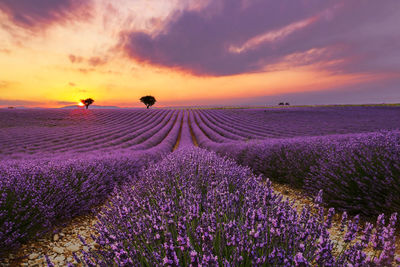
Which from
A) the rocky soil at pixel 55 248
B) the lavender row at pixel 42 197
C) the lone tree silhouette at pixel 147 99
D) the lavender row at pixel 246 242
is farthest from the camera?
the lone tree silhouette at pixel 147 99

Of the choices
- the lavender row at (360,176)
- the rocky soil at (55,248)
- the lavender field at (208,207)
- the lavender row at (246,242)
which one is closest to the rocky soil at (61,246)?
the rocky soil at (55,248)

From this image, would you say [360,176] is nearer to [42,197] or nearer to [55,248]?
[55,248]

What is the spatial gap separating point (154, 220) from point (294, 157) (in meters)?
4.76

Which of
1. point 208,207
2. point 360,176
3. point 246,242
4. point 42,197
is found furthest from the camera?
point 360,176

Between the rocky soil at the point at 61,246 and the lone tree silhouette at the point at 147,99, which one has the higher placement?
the lone tree silhouette at the point at 147,99

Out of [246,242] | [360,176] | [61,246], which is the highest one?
[246,242]

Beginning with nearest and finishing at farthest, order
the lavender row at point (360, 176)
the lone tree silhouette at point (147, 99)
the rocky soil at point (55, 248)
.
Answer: the rocky soil at point (55, 248) < the lavender row at point (360, 176) < the lone tree silhouette at point (147, 99)

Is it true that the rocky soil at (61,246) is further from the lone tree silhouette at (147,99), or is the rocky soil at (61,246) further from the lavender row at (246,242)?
the lone tree silhouette at (147,99)

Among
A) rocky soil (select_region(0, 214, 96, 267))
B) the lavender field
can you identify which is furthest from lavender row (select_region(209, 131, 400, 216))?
rocky soil (select_region(0, 214, 96, 267))

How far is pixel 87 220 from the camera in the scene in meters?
3.63

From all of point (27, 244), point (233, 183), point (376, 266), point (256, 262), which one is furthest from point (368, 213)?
point (27, 244)

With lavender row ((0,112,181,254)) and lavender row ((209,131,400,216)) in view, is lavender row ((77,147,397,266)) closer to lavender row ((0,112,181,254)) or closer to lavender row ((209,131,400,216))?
lavender row ((0,112,181,254))

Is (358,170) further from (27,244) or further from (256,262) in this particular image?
(27,244)

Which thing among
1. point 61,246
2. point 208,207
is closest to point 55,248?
point 61,246
